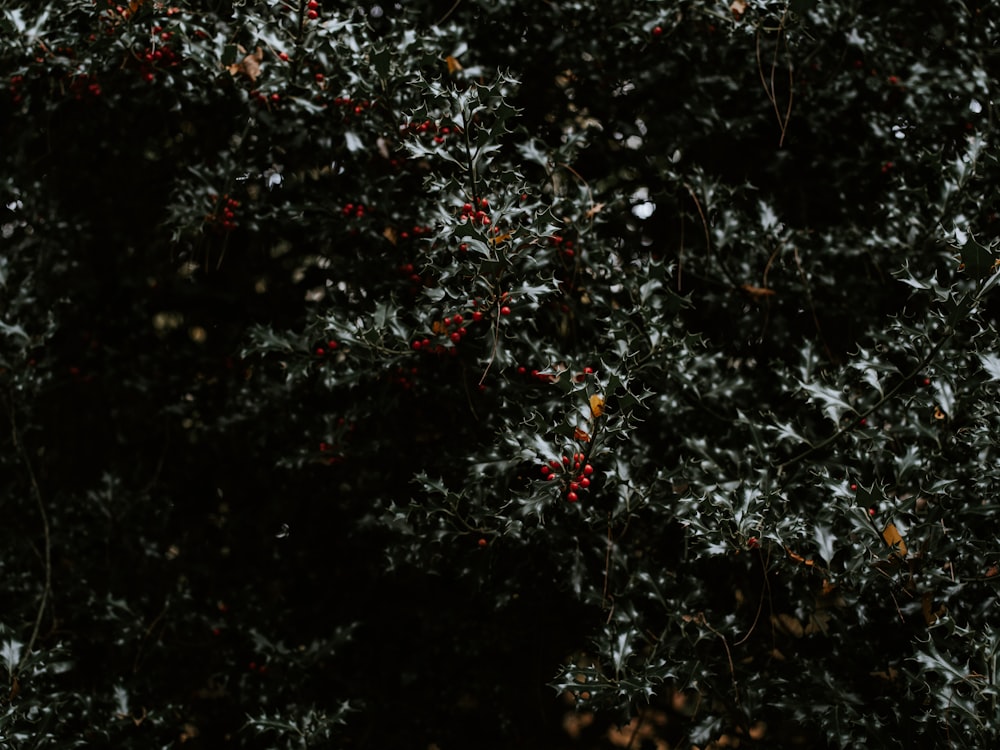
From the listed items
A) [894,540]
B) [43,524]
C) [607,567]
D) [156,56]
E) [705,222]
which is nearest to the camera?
[894,540]

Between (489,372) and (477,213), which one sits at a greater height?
(477,213)

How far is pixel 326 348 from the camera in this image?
2.31 m

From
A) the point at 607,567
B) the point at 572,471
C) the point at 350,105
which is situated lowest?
the point at 607,567

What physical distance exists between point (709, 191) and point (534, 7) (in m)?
0.80

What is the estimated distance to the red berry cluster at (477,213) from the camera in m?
1.89

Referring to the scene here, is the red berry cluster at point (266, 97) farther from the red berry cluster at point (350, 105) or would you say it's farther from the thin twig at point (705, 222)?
the thin twig at point (705, 222)

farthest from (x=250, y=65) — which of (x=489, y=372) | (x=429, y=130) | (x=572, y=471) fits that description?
(x=572, y=471)

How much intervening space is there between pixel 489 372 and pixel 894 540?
0.97m

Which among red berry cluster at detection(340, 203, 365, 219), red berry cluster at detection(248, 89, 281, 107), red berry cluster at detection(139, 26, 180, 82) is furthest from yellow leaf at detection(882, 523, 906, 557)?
red berry cluster at detection(139, 26, 180, 82)

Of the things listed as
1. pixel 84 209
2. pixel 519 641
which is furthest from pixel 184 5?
pixel 519 641

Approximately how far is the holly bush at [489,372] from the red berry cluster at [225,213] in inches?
0.6

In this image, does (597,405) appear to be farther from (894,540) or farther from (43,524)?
(43,524)

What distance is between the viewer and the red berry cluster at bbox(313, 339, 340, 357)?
87.7 inches

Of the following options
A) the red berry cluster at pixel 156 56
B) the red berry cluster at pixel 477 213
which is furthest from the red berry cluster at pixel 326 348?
the red berry cluster at pixel 156 56
